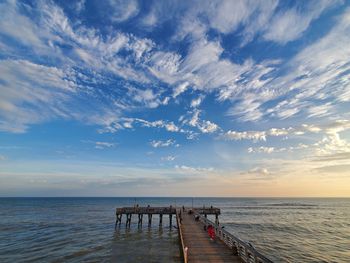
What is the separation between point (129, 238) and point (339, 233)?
3145cm

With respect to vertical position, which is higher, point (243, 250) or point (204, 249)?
point (243, 250)

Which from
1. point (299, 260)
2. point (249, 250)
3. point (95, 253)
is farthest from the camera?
point (95, 253)

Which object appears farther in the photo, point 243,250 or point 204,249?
point 204,249

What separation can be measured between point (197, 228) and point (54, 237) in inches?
802

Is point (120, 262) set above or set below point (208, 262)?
below

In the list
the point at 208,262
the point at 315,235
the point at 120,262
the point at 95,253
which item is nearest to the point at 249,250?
the point at 208,262

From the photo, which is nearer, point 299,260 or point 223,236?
point 223,236

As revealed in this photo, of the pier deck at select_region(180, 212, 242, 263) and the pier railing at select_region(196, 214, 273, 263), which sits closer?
the pier railing at select_region(196, 214, 273, 263)

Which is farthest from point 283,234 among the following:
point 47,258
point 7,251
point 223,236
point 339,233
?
point 7,251

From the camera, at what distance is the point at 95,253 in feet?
81.8

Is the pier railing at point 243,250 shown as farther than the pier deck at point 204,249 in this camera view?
No

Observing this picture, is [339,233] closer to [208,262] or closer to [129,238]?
[129,238]

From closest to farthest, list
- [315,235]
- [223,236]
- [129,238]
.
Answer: [223,236]
[129,238]
[315,235]

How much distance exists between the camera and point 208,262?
14734 millimetres
